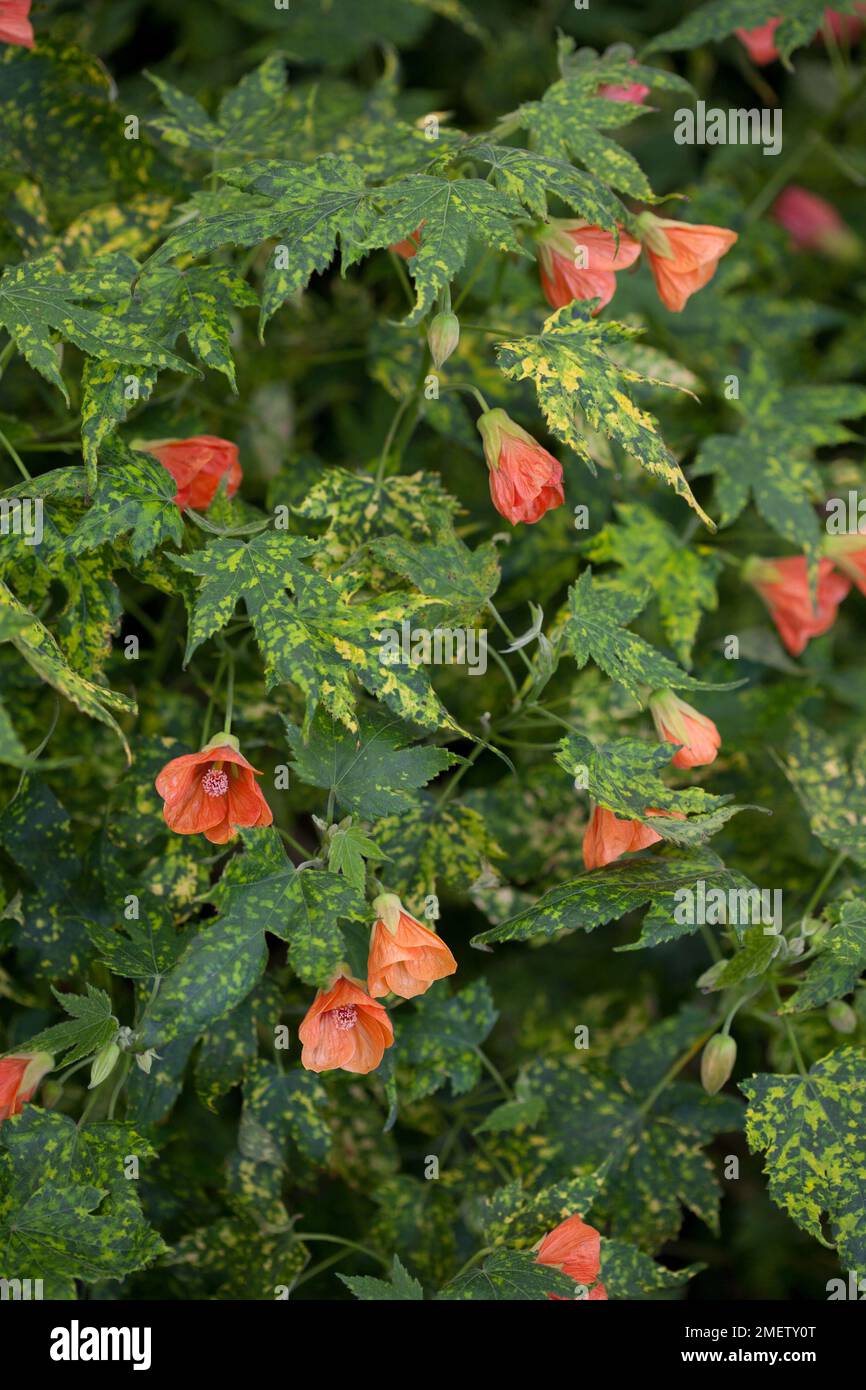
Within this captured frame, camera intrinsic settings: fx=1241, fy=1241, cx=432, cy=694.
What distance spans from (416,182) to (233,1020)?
72cm

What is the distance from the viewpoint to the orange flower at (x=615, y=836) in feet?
3.28

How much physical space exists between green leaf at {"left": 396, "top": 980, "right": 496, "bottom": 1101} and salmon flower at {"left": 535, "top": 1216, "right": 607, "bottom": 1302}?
18cm

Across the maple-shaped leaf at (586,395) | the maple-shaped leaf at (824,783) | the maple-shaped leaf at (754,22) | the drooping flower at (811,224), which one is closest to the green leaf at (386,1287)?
the maple-shaped leaf at (824,783)

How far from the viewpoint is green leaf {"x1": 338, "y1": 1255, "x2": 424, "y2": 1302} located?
3.13 feet

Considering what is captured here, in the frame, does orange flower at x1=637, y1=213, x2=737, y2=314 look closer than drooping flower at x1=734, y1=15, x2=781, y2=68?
Yes

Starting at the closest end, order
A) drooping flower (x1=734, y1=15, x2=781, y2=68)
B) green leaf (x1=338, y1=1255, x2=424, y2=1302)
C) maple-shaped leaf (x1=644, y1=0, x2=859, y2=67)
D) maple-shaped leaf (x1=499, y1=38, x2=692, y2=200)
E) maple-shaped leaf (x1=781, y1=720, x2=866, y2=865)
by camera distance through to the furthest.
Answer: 1. green leaf (x1=338, y1=1255, x2=424, y2=1302)
2. maple-shaped leaf (x1=499, y1=38, x2=692, y2=200)
3. maple-shaped leaf (x1=781, y1=720, x2=866, y2=865)
4. maple-shaped leaf (x1=644, y1=0, x2=859, y2=67)
5. drooping flower (x1=734, y1=15, x2=781, y2=68)

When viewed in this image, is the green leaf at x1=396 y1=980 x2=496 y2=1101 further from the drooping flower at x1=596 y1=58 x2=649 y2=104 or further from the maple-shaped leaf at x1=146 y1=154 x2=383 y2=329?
the drooping flower at x1=596 y1=58 x2=649 y2=104

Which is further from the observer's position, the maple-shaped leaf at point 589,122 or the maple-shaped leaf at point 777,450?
the maple-shaped leaf at point 777,450

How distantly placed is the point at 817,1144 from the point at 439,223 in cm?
78

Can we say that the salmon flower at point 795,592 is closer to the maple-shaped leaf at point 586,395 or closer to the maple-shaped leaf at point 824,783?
the maple-shaped leaf at point 824,783

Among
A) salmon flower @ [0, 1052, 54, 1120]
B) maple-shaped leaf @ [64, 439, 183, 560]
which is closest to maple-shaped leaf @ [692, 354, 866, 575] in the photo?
maple-shaped leaf @ [64, 439, 183, 560]

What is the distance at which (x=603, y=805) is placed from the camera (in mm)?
963

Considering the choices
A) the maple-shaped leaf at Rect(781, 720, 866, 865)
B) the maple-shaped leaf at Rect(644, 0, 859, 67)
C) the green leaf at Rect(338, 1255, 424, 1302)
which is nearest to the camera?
the green leaf at Rect(338, 1255, 424, 1302)

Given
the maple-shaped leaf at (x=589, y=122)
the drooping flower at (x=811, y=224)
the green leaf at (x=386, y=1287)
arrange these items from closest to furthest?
1. the green leaf at (x=386, y=1287)
2. the maple-shaped leaf at (x=589, y=122)
3. the drooping flower at (x=811, y=224)
